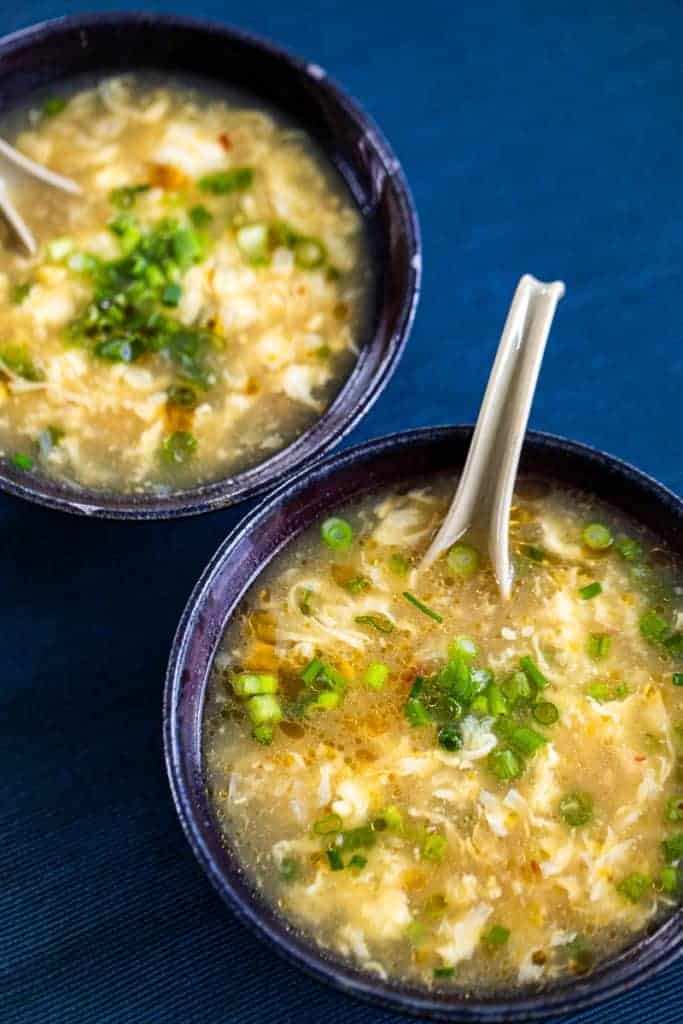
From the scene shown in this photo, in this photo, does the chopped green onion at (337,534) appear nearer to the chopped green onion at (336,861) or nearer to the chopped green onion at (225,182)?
the chopped green onion at (336,861)

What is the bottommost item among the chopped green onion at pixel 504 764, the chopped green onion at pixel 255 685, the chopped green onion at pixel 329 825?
the chopped green onion at pixel 329 825

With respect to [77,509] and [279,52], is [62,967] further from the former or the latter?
[279,52]

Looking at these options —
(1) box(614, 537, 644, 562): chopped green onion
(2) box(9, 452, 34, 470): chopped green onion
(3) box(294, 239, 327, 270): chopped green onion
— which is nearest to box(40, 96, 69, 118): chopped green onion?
(3) box(294, 239, 327, 270): chopped green onion

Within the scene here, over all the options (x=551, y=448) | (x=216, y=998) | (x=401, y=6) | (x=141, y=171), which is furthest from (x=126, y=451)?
(x=401, y=6)

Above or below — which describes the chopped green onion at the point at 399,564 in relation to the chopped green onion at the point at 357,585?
above

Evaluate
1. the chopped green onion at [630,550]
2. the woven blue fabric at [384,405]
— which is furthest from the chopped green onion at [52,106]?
the chopped green onion at [630,550]

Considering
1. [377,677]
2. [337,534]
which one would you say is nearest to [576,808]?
[377,677]

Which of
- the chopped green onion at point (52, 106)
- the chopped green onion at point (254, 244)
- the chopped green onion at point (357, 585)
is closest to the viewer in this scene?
the chopped green onion at point (357, 585)
